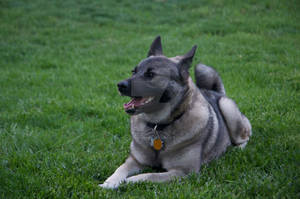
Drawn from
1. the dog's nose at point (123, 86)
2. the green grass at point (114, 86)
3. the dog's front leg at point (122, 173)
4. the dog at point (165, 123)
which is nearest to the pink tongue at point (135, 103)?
the dog at point (165, 123)

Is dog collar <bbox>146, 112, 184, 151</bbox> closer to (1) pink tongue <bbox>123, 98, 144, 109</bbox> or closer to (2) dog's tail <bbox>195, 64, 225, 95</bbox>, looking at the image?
(1) pink tongue <bbox>123, 98, 144, 109</bbox>

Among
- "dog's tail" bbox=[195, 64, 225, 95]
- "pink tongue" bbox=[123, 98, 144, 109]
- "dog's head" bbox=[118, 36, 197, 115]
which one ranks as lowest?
"dog's tail" bbox=[195, 64, 225, 95]

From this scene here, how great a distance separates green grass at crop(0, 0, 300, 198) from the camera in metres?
3.18

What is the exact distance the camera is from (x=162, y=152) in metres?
3.47

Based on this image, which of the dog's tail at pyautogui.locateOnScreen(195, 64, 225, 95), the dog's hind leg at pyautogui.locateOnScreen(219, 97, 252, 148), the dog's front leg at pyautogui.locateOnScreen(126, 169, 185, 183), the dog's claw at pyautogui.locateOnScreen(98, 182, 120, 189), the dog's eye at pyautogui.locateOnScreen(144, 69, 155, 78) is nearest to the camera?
the dog's claw at pyautogui.locateOnScreen(98, 182, 120, 189)

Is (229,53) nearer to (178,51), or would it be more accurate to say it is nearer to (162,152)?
(178,51)

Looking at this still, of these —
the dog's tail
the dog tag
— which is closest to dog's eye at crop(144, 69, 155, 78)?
the dog tag

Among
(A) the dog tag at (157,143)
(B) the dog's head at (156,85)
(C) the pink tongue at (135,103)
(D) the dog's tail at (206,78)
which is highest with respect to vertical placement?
(B) the dog's head at (156,85)

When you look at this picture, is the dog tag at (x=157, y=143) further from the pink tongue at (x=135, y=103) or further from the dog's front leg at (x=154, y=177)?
the pink tongue at (x=135, y=103)

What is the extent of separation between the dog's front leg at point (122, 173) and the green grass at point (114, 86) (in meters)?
0.12

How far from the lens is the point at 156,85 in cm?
337

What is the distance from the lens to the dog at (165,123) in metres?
3.35

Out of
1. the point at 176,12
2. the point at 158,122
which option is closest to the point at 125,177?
the point at 158,122

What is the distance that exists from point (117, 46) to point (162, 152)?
250 inches
